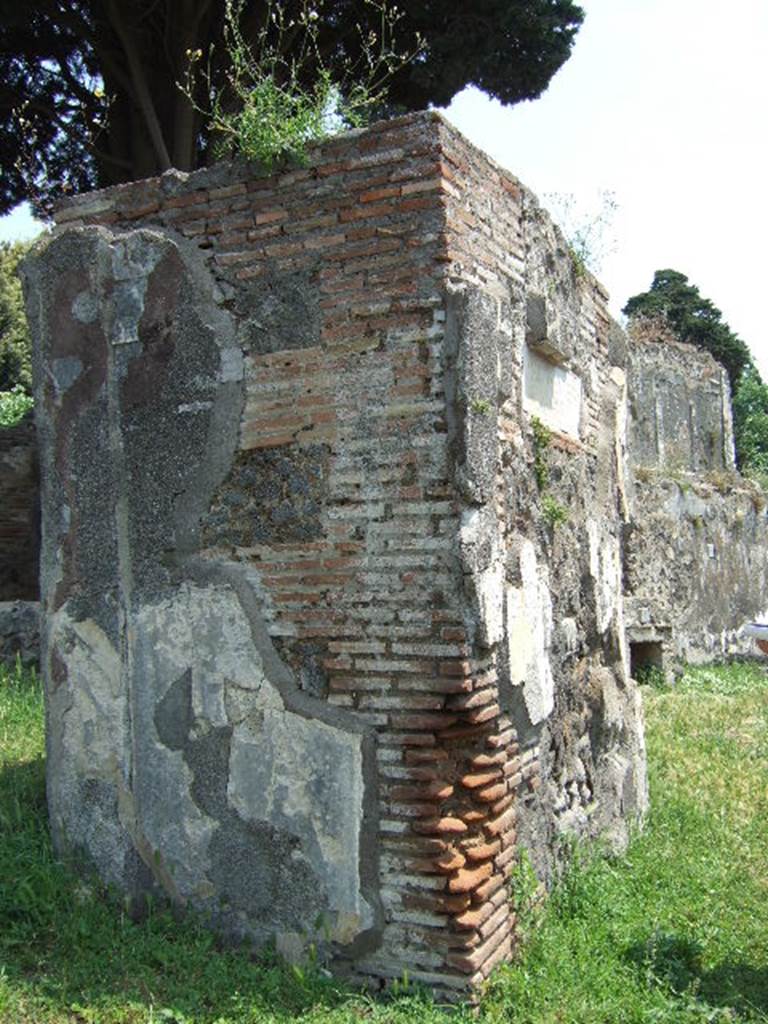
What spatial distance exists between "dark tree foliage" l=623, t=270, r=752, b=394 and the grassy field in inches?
950

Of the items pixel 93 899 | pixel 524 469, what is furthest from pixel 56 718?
pixel 524 469

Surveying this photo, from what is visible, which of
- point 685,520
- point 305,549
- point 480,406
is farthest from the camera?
point 685,520

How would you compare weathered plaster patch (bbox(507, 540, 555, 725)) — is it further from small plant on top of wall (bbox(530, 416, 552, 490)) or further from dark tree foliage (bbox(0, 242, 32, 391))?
dark tree foliage (bbox(0, 242, 32, 391))

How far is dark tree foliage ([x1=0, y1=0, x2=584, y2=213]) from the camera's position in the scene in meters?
10.1

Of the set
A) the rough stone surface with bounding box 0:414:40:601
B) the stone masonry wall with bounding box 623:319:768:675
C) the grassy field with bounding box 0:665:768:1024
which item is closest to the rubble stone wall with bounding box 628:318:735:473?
the stone masonry wall with bounding box 623:319:768:675

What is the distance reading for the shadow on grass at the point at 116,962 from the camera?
340 centimetres

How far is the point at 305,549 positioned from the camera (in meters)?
3.87

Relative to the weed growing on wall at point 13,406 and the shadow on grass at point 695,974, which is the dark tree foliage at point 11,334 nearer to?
the weed growing on wall at point 13,406

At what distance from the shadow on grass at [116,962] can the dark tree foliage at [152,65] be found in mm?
7440

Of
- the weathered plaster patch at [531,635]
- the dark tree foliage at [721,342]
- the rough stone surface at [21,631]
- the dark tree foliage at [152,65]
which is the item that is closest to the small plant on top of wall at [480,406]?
the weathered plaster patch at [531,635]

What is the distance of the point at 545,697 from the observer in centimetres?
455

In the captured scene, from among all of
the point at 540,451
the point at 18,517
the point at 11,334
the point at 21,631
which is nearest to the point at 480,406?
the point at 540,451

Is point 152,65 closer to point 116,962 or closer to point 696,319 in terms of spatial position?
point 116,962

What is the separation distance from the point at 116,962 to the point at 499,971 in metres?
1.32
